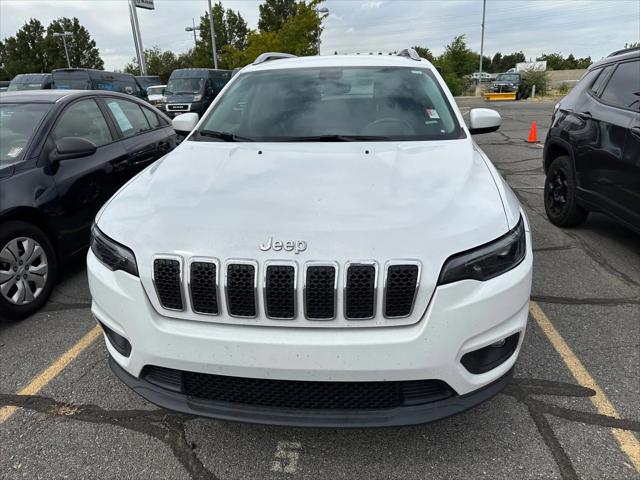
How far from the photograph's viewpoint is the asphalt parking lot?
7.20 feet

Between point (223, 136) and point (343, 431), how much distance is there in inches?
76.8

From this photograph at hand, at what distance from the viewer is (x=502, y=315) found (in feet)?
6.48

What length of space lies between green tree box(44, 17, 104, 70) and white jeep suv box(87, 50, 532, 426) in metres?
64.7

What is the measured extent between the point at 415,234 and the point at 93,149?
127 inches

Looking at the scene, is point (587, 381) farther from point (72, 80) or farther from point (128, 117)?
point (72, 80)

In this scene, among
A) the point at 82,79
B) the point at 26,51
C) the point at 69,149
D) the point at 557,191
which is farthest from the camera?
the point at 26,51

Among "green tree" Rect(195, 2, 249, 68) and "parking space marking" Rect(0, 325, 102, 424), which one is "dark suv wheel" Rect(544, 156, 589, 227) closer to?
"parking space marking" Rect(0, 325, 102, 424)

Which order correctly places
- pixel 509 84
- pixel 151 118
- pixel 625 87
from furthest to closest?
pixel 509 84 < pixel 151 118 < pixel 625 87

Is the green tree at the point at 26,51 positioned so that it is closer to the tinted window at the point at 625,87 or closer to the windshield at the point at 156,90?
the windshield at the point at 156,90

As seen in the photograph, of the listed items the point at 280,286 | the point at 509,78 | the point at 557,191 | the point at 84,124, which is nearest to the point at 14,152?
the point at 84,124

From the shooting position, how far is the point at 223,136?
126 inches

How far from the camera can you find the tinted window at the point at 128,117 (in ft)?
16.6

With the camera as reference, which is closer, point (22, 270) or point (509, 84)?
point (22, 270)

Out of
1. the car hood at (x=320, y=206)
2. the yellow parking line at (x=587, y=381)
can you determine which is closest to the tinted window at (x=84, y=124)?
the car hood at (x=320, y=206)
